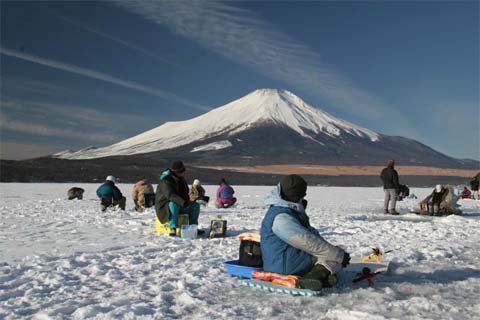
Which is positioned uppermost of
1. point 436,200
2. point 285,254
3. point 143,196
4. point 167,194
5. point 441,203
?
point 167,194

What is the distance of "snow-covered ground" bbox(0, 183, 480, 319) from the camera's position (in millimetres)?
4855

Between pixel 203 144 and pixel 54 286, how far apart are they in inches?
7351

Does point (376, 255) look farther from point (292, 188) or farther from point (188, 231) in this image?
point (188, 231)

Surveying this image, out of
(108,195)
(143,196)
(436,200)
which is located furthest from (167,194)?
(436,200)

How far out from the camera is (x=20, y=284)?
588cm

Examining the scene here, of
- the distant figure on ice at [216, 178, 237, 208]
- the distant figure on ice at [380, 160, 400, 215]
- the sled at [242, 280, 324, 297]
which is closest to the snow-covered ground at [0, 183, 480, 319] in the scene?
the sled at [242, 280, 324, 297]

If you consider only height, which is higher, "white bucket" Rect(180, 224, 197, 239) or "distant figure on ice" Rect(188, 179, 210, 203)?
"distant figure on ice" Rect(188, 179, 210, 203)

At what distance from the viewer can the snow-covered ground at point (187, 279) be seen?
15.9 ft

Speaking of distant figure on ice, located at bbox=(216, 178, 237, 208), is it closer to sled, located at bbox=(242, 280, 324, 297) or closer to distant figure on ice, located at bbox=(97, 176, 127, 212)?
distant figure on ice, located at bbox=(97, 176, 127, 212)

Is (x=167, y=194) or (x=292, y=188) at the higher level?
(x=292, y=188)

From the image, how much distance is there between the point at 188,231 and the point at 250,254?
11.6ft

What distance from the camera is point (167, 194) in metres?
10.1

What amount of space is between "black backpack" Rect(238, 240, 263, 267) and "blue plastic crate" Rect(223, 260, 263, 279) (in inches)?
5.2

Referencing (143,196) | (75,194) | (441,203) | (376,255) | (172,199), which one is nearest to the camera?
(376,255)
